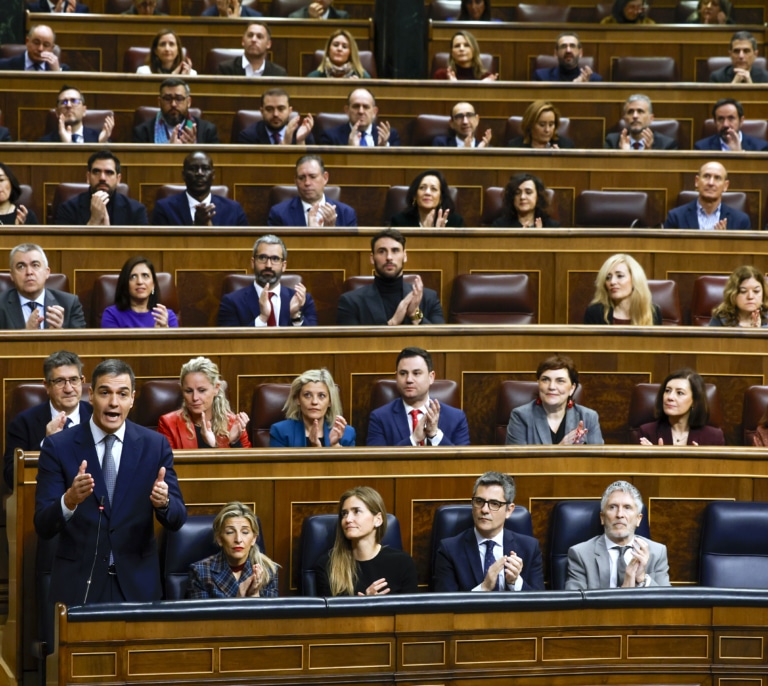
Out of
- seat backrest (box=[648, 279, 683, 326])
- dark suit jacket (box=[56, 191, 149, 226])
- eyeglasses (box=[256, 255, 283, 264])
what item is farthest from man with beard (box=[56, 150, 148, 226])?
seat backrest (box=[648, 279, 683, 326])

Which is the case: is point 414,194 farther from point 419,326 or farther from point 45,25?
point 45,25

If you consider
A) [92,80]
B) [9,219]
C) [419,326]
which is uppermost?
[92,80]

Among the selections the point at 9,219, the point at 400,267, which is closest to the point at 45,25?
the point at 9,219

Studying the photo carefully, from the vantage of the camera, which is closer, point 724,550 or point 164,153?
point 724,550

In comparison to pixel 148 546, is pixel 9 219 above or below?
above

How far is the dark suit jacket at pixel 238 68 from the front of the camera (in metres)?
5.35

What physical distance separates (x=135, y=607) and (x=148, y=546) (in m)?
0.37

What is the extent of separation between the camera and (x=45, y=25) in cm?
533

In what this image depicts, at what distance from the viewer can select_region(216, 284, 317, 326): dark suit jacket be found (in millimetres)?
3896

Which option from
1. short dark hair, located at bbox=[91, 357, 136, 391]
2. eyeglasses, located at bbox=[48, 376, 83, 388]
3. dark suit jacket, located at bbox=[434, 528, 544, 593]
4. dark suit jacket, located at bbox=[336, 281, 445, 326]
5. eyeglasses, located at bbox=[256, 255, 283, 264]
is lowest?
dark suit jacket, located at bbox=[434, 528, 544, 593]

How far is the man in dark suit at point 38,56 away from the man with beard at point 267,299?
5.65ft

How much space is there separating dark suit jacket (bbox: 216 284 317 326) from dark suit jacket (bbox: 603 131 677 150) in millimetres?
1679

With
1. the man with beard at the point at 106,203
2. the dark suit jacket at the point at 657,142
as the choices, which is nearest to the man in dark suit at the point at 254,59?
the man with beard at the point at 106,203

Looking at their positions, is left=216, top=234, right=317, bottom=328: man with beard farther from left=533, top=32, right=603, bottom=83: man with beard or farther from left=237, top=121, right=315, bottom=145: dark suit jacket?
left=533, top=32, right=603, bottom=83: man with beard
